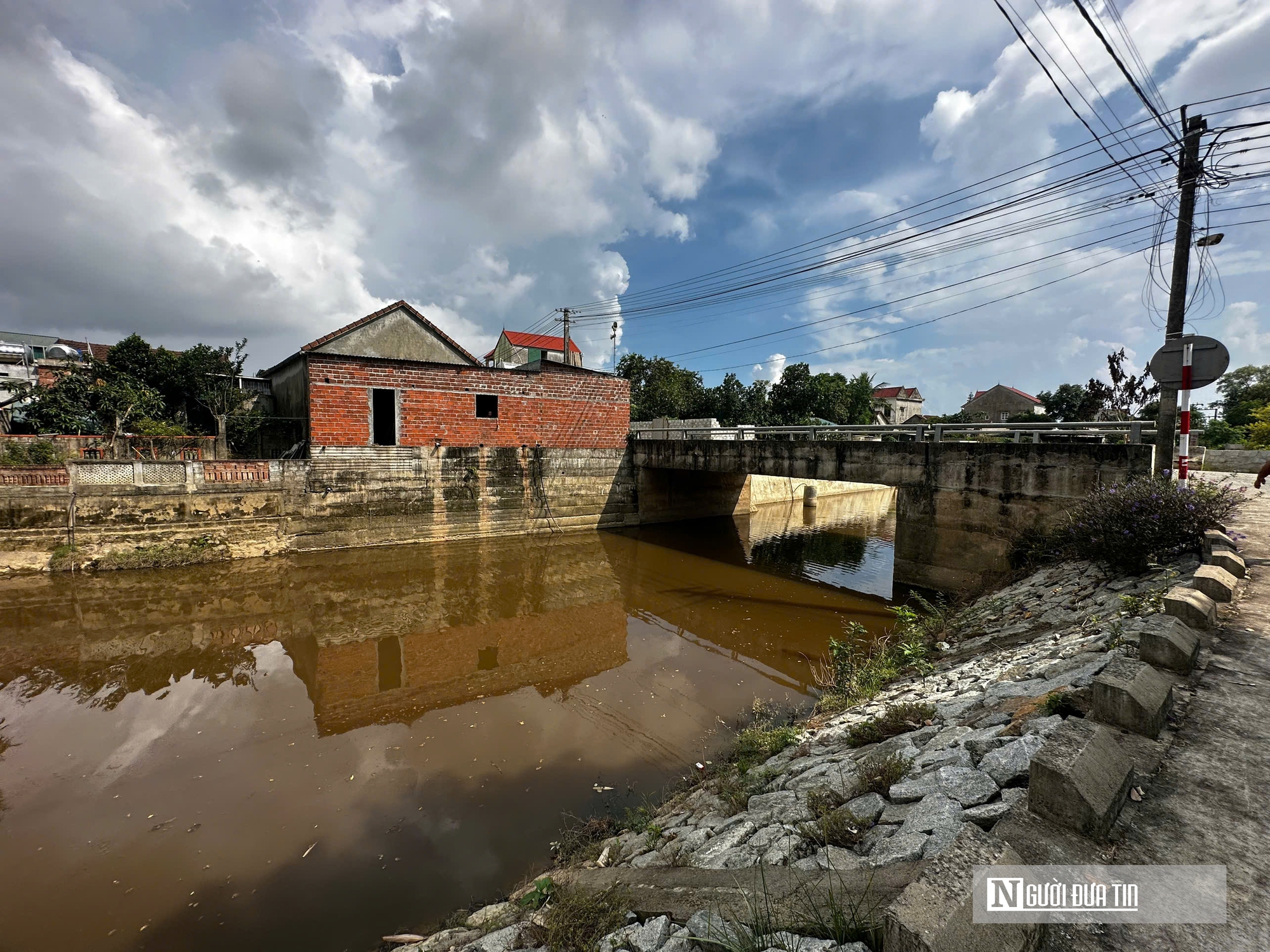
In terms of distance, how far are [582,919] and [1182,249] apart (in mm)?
11841

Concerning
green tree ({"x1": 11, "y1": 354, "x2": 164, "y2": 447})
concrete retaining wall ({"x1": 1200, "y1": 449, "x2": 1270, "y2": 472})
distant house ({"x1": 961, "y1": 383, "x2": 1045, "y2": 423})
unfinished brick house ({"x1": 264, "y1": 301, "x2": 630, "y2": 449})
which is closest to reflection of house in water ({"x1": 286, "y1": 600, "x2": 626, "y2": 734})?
unfinished brick house ({"x1": 264, "y1": 301, "x2": 630, "y2": 449})

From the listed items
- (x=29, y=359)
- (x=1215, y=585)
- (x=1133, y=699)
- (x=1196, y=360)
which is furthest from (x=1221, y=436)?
(x=29, y=359)

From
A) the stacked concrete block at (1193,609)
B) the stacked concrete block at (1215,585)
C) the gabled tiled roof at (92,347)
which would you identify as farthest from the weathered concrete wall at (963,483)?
the gabled tiled roof at (92,347)

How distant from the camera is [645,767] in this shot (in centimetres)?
527

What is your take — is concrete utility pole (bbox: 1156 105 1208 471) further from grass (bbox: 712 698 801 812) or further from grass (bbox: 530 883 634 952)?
grass (bbox: 530 883 634 952)

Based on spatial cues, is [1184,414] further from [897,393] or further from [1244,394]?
[897,393]

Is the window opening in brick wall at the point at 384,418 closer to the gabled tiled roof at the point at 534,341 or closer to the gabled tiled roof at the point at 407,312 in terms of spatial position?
the gabled tiled roof at the point at 407,312

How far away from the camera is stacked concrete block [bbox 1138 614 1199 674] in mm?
3139

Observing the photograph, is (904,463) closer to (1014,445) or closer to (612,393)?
(1014,445)

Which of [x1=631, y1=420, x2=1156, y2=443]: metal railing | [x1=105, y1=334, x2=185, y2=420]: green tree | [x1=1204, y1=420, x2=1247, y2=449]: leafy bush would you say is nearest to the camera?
[x1=631, y1=420, x2=1156, y2=443]: metal railing

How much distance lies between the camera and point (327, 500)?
535 inches

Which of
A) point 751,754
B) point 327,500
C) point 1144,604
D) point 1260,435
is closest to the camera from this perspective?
point 1144,604

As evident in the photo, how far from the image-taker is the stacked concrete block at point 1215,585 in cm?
411

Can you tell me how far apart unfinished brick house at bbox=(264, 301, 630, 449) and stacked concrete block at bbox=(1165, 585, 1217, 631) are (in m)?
15.5
